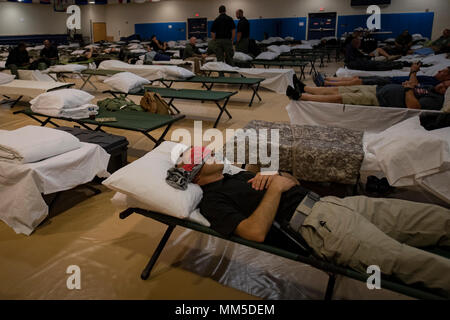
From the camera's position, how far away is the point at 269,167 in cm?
270

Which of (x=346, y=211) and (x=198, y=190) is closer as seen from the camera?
(x=346, y=211)

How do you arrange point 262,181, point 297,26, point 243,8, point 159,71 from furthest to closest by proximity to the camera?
point 243,8 < point 297,26 < point 159,71 < point 262,181

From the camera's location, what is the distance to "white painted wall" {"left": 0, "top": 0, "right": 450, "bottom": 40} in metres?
12.8

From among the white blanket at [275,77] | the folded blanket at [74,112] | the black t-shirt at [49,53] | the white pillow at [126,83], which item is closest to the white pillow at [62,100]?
the folded blanket at [74,112]

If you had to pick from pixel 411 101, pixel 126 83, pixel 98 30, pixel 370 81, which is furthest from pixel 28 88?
pixel 98 30

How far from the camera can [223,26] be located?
7.20 metres

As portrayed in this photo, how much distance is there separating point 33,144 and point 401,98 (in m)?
3.55

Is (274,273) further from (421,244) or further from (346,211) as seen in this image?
(421,244)

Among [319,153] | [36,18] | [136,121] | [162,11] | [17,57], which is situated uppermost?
[162,11]

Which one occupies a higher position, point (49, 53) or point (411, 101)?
point (49, 53)

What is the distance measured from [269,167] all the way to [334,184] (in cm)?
63

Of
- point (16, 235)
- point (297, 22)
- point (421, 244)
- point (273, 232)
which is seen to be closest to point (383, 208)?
point (421, 244)

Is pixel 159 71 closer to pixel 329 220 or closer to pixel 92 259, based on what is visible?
pixel 92 259

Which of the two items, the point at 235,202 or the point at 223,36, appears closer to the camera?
the point at 235,202
